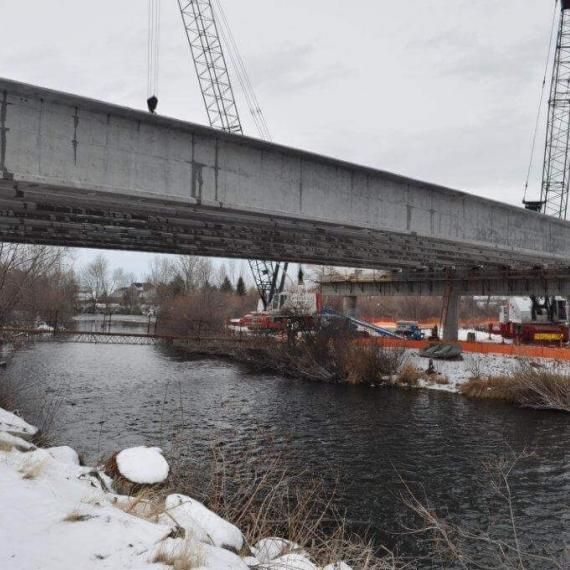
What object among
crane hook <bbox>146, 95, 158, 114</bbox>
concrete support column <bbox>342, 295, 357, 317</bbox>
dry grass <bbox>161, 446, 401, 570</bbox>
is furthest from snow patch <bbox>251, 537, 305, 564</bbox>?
concrete support column <bbox>342, 295, 357, 317</bbox>

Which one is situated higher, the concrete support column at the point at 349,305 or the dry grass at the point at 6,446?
the concrete support column at the point at 349,305

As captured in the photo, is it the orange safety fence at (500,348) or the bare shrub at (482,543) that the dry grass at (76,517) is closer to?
the bare shrub at (482,543)

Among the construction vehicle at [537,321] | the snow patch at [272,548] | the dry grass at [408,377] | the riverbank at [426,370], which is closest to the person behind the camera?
the snow patch at [272,548]

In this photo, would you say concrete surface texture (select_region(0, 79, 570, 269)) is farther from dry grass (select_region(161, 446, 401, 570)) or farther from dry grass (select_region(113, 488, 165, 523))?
dry grass (select_region(113, 488, 165, 523))

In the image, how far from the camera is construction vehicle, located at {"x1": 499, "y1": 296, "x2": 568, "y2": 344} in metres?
34.7

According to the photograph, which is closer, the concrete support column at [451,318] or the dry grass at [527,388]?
the dry grass at [527,388]

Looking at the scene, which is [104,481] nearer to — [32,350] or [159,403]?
[159,403]

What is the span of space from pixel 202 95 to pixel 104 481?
45.3m

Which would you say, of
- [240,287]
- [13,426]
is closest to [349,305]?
[13,426]

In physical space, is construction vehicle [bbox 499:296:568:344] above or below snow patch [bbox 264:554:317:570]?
above

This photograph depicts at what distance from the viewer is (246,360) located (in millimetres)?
35562

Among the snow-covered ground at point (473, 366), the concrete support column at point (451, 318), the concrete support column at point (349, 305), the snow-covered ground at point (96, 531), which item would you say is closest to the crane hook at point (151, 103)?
the snow-covered ground at point (96, 531)

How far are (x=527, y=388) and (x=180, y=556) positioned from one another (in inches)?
809

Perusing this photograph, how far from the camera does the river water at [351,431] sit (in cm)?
1081
